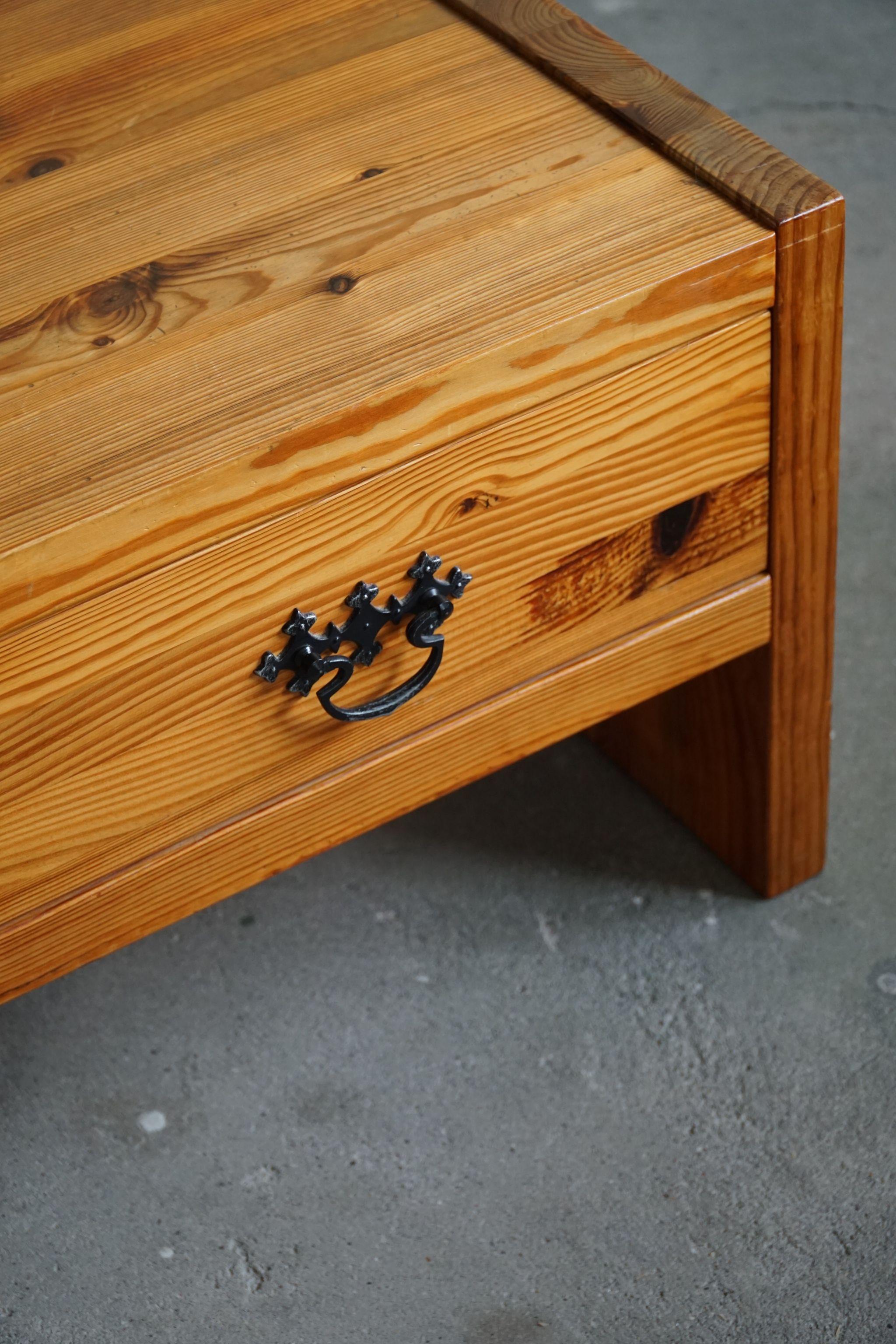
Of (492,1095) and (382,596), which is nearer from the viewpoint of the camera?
(382,596)

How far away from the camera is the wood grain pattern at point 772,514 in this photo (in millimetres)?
814

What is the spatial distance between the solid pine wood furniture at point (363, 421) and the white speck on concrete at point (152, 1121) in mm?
258

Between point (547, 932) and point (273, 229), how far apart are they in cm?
55

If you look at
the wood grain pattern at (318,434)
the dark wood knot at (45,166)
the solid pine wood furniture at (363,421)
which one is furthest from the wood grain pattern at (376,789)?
the dark wood knot at (45,166)

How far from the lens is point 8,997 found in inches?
32.3

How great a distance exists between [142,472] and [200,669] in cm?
11

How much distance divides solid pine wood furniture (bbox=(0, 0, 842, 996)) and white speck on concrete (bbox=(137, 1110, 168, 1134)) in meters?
0.26

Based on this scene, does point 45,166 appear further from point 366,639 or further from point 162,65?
point 366,639

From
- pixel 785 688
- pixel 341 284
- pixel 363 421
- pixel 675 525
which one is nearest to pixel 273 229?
pixel 341 284

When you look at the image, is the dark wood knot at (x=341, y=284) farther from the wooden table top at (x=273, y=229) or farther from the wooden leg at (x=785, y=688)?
the wooden leg at (x=785, y=688)

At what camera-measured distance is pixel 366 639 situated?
796mm

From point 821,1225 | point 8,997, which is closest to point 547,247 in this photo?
point 8,997

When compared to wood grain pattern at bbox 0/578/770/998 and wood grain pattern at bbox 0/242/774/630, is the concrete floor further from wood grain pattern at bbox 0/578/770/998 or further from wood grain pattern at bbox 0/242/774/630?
wood grain pattern at bbox 0/242/774/630

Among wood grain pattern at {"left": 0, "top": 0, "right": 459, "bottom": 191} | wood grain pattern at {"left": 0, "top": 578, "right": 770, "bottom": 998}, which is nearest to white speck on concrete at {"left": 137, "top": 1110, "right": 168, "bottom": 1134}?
wood grain pattern at {"left": 0, "top": 578, "right": 770, "bottom": 998}
